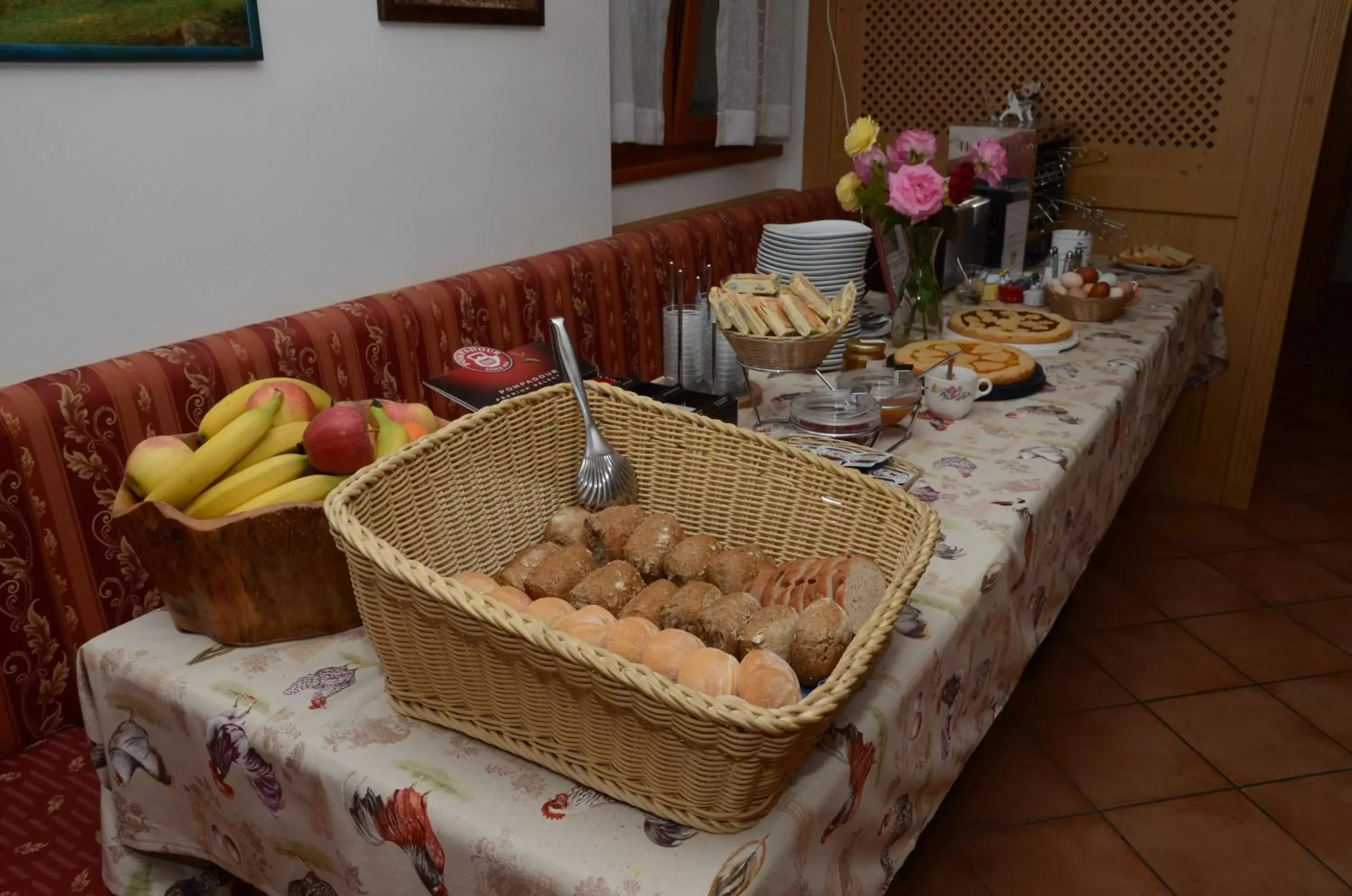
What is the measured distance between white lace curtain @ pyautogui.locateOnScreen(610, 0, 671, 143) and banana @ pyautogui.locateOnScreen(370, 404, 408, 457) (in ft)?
4.67

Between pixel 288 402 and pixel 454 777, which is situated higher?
pixel 288 402

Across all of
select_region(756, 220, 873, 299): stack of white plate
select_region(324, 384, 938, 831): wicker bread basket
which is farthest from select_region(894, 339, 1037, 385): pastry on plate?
select_region(324, 384, 938, 831): wicker bread basket

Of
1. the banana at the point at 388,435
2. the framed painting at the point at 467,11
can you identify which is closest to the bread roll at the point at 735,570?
the banana at the point at 388,435

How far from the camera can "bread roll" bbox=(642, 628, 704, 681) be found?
0.71 metres

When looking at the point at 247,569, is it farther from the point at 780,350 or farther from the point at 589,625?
the point at 780,350

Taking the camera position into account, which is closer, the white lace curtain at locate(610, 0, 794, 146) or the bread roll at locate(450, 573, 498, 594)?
the bread roll at locate(450, 573, 498, 594)

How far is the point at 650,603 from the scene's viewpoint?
32.9 inches

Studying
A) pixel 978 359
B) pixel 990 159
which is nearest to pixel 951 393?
pixel 978 359

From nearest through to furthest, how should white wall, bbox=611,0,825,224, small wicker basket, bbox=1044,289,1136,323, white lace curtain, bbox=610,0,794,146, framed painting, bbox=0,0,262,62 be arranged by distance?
framed painting, bbox=0,0,262,62 < small wicker basket, bbox=1044,289,1136,323 < white lace curtain, bbox=610,0,794,146 < white wall, bbox=611,0,825,224

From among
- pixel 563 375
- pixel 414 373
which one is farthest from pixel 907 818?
pixel 414 373

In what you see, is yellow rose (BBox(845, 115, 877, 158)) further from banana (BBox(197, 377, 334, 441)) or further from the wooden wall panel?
the wooden wall panel

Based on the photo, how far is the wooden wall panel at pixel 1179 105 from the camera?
2426 millimetres

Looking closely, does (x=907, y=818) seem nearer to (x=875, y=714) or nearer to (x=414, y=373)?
(x=875, y=714)

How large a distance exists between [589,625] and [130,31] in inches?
43.1
